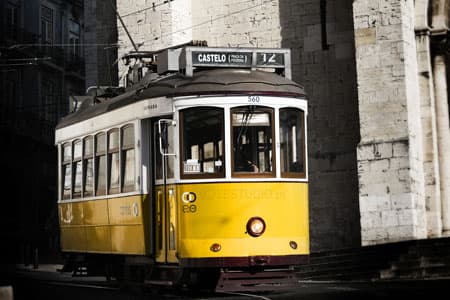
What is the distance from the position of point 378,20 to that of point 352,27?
170cm

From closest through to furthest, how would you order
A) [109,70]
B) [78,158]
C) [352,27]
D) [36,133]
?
[78,158]
[352,27]
[109,70]
[36,133]

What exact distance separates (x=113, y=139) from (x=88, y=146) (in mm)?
972

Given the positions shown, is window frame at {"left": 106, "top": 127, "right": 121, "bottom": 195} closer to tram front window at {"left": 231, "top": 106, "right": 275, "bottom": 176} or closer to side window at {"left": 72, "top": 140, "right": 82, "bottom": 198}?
side window at {"left": 72, "top": 140, "right": 82, "bottom": 198}

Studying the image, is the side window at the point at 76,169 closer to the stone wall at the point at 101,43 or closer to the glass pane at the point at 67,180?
the glass pane at the point at 67,180

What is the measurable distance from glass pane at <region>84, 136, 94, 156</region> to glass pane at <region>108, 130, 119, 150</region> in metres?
0.65

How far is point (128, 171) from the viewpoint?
11305 millimetres

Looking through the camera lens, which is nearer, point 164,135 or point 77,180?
point 164,135

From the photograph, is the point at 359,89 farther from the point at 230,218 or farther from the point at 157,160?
the point at 230,218

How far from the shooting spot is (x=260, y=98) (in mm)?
10492

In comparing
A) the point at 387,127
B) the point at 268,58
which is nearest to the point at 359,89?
the point at 387,127

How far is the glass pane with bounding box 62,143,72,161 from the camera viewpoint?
13406mm

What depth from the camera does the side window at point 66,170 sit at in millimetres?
13398

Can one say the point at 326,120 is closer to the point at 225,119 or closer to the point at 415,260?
the point at 415,260

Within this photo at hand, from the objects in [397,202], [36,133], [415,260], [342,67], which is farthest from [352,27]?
[36,133]
